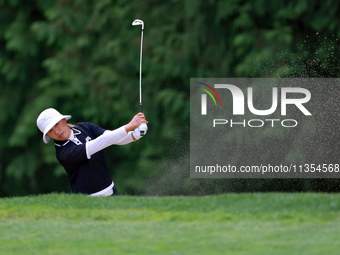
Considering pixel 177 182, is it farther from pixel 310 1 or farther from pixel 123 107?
pixel 310 1

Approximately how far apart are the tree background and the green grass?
5.82 meters

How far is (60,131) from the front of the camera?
25.8ft

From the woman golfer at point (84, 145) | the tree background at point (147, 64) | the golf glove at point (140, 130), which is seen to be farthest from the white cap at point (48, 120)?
the tree background at point (147, 64)

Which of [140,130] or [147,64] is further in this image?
[147,64]

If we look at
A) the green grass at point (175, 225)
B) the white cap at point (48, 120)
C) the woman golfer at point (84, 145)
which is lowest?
the green grass at point (175, 225)

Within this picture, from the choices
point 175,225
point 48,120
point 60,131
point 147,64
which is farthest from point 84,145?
point 147,64

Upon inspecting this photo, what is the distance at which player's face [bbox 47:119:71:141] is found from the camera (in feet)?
25.8

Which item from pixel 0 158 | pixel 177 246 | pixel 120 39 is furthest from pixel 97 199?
pixel 0 158

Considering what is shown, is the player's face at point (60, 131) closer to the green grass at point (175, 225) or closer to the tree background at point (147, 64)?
the green grass at point (175, 225)

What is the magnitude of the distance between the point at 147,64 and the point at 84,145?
5.98 m

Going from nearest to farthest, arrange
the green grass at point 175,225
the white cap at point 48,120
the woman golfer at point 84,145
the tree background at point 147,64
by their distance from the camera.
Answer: the green grass at point 175,225
the woman golfer at point 84,145
the white cap at point 48,120
the tree background at point 147,64

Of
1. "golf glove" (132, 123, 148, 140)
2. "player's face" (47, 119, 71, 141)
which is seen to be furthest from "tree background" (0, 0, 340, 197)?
"player's face" (47, 119, 71, 141)

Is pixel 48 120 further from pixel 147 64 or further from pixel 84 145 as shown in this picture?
pixel 147 64

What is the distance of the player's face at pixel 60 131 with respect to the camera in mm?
7852
